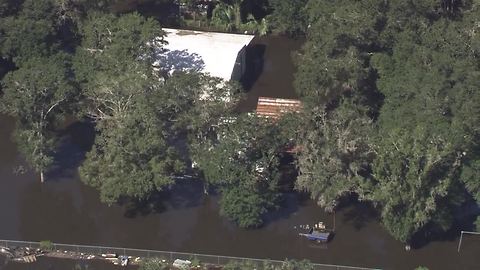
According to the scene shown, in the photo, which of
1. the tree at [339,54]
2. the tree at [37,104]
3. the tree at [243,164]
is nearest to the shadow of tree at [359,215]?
the tree at [243,164]

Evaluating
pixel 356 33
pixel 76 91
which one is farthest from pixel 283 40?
pixel 76 91

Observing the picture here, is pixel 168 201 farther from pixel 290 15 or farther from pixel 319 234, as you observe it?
pixel 290 15

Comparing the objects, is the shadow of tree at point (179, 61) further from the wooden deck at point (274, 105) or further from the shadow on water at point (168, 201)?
the shadow on water at point (168, 201)

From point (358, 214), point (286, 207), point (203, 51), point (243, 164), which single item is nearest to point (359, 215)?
point (358, 214)

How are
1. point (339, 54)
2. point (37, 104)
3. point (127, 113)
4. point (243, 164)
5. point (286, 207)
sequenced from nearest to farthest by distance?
point (243, 164), point (127, 113), point (286, 207), point (37, 104), point (339, 54)

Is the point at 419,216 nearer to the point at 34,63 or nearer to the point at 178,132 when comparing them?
the point at 178,132

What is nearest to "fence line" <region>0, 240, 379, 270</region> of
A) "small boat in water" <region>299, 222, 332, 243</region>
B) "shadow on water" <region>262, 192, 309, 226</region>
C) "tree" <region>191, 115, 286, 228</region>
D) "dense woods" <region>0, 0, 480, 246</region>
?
"small boat in water" <region>299, 222, 332, 243</region>
